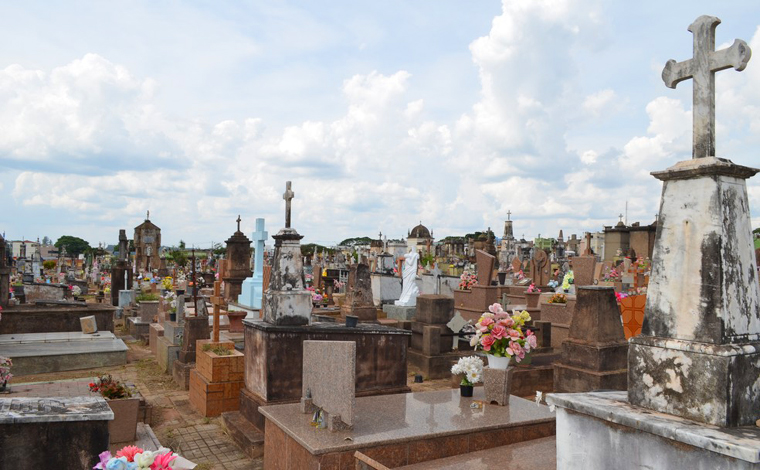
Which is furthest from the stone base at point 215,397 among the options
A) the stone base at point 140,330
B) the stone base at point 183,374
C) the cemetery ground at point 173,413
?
the stone base at point 140,330

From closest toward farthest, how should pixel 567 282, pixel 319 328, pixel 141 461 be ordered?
pixel 141 461 → pixel 319 328 → pixel 567 282

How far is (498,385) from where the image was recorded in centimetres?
648

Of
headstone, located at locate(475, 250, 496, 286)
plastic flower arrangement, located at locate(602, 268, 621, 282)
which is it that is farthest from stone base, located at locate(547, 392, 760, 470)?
plastic flower arrangement, located at locate(602, 268, 621, 282)

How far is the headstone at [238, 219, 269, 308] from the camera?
667 inches

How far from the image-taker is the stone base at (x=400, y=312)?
16775 millimetres

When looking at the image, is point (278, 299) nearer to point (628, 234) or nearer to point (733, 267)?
point (733, 267)

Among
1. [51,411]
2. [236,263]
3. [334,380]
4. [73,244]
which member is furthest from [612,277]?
[73,244]

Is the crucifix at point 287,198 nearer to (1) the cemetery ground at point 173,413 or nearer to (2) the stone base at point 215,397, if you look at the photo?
(2) the stone base at point 215,397

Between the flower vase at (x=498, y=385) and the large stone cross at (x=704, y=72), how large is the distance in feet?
13.0

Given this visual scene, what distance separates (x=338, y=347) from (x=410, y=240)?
4143 cm

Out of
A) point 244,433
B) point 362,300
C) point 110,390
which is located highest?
point 362,300

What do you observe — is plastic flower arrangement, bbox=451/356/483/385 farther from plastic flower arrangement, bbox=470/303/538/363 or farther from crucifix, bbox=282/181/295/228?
crucifix, bbox=282/181/295/228

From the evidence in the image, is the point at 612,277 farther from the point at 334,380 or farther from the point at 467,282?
the point at 334,380

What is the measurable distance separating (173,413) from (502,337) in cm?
538
